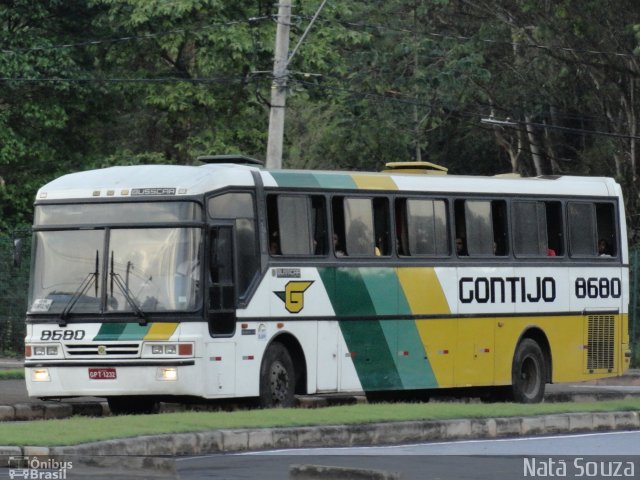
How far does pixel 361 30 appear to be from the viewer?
47.2m

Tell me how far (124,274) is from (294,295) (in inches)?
94.1

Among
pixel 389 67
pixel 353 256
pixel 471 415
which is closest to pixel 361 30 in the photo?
pixel 389 67

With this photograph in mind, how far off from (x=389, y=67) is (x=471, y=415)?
95.8ft

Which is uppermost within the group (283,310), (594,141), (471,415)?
(594,141)

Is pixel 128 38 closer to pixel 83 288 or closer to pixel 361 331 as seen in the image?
pixel 361 331

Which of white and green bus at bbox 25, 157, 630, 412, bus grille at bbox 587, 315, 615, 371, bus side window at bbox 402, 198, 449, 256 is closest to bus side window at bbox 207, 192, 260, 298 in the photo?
white and green bus at bbox 25, 157, 630, 412

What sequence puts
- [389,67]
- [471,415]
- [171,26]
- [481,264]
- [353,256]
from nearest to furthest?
[471,415]
[353,256]
[481,264]
[171,26]
[389,67]

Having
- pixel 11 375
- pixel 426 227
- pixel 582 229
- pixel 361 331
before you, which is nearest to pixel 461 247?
pixel 426 227

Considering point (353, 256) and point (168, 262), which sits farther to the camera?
point (353, 256)

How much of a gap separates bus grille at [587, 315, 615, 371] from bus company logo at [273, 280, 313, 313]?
6.31 meters

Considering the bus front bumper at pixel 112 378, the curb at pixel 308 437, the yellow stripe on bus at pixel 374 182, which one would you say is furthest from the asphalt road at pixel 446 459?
the yellow stripe on bus at pixel 374 182

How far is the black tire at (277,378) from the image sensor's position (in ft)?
66.0

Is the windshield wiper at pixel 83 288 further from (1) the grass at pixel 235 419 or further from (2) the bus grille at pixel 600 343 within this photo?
(2) the bus grille at pixel 600 343

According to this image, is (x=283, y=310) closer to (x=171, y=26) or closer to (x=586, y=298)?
(x=586, y=298)
